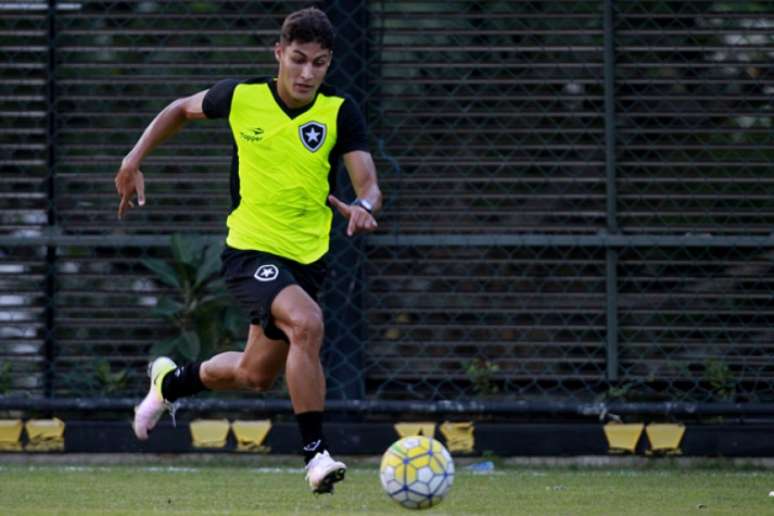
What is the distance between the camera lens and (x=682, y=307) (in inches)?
330

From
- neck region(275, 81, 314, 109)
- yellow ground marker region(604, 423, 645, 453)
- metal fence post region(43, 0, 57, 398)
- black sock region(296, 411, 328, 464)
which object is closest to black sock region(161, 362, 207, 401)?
black sock region(296, 411, 328, 464)

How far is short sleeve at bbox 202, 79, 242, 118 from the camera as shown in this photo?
637 centimetres

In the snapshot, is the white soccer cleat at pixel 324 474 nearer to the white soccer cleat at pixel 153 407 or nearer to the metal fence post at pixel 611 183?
the white soccer cleat at pixel 153 407

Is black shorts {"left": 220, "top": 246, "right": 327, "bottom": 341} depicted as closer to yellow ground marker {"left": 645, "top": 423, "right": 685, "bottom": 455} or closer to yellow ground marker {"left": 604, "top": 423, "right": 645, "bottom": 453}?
yellow ground marker {"left": 604, "top": 423, "right": 645, "bottom": 453}

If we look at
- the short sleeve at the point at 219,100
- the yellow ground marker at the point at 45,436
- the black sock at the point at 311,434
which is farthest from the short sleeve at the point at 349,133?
the yellow ground marker at the point at 45,436

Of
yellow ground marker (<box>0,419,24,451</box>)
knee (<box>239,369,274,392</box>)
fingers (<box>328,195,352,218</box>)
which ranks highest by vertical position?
fingers (<box>328,195,352,218</box>)

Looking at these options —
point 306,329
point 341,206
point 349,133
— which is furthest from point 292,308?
point 349,133

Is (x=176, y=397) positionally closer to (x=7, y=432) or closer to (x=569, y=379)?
(x=7, y=432)

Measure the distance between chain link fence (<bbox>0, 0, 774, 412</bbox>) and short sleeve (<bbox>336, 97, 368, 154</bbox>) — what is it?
207 centimetres

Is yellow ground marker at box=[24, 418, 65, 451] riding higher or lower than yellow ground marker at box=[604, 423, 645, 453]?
lower

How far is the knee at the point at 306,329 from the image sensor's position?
571 cm

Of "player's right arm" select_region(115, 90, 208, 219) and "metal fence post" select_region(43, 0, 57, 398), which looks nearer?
"player's right arm" select_region(115, 90, 208, 219)

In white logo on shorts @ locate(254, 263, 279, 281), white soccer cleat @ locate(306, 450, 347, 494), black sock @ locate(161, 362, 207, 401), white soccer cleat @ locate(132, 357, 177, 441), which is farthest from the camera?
white soccer cleat @ locate(132, 357, 177, 441)

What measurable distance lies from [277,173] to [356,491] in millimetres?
1469
